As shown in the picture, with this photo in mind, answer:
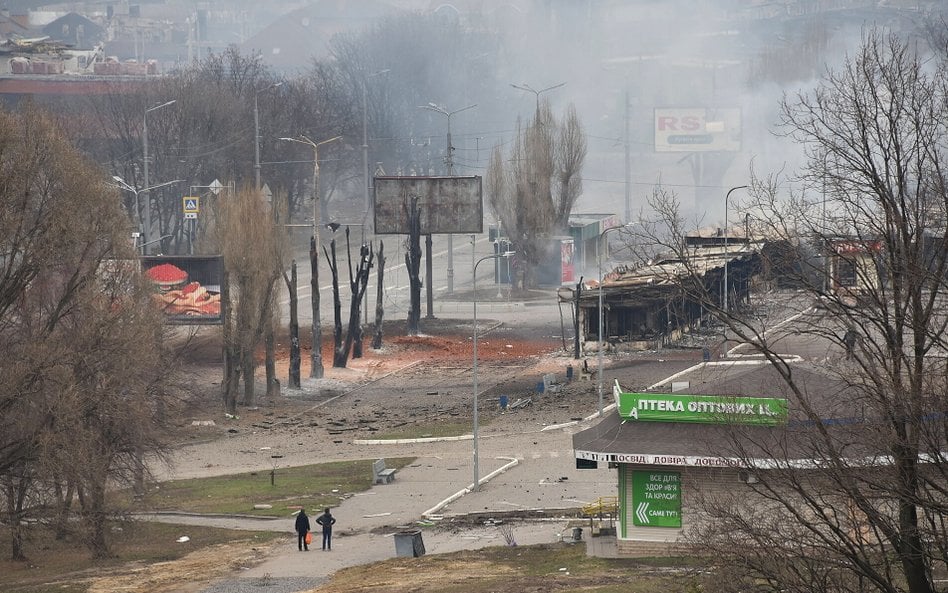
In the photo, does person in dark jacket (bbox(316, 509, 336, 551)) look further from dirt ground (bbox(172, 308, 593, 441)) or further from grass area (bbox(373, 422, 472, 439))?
dirt ground (bbox(172, 308, 593, 441))

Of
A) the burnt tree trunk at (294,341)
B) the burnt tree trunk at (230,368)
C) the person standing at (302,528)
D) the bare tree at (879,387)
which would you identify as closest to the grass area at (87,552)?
the person standing at (302,528)

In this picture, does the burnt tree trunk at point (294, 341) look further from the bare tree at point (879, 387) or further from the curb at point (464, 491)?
the bare tree at point (879, 387)

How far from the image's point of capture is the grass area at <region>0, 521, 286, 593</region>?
32.8 m

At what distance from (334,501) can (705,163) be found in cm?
10258

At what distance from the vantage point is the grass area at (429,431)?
2089 inches

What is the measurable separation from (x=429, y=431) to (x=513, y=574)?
23.9 metres

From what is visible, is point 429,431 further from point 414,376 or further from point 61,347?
point 61,347

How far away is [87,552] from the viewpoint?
37094 mm

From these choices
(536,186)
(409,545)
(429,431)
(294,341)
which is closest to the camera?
(409,545)

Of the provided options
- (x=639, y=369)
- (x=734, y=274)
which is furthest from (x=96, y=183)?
(x=734, y=274)

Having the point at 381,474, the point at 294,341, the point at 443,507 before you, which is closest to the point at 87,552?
the point at 443,507

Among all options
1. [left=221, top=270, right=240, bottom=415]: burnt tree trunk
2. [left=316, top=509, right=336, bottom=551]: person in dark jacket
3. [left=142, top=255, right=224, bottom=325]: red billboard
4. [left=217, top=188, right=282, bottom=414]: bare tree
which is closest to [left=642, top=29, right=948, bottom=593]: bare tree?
[left=316, top=509, right=336, bottom=551]: person in dark jacket

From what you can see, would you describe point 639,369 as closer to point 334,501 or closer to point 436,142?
point 334,501

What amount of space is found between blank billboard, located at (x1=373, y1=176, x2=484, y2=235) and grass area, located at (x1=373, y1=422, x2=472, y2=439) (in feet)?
81.4
